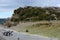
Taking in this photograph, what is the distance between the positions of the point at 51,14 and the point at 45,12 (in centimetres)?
301

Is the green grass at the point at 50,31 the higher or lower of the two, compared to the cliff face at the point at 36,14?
lower

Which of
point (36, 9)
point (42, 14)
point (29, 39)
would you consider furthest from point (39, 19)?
point (29, 39)

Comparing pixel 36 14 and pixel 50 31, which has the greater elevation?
pixel 36 14

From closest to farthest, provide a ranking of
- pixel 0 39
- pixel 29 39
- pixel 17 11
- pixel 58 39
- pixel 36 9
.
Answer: pixel 58 39, pixel 29 39, pixel 0 39, pixel 36 9, pixel 17 11

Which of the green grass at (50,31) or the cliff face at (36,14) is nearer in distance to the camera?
the green grass at (50,31)

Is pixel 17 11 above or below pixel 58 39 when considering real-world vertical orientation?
above

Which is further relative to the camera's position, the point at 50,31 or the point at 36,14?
the point at 36,14

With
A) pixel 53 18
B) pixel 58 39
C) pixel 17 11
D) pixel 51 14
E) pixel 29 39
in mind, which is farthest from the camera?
pixel 17 11

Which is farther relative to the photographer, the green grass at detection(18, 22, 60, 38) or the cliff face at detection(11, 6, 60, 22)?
the cliff face at detection(11, 6, 60, 22)

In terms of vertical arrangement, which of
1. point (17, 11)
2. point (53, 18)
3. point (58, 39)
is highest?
point (17, 11)

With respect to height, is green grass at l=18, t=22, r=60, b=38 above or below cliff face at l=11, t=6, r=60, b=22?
below

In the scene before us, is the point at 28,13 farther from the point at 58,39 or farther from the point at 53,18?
the point at 58,39

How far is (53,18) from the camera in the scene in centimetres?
6019

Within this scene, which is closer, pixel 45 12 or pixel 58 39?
pixel 58 39
